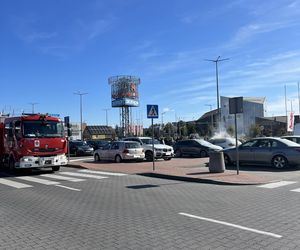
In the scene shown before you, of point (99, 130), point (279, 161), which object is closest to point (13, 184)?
point (279, 161)

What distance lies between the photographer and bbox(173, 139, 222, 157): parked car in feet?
100

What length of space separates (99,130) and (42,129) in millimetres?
132732

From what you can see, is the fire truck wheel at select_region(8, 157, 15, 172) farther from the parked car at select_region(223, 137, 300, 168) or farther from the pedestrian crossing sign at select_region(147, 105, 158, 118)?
the parked car at select_region(223, 137, 300, 168)

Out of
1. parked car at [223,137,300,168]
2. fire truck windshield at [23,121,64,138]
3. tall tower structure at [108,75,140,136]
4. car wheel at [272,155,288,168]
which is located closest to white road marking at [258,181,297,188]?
parked car at [223,137,300,168]

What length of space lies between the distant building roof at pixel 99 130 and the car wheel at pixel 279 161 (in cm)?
13005

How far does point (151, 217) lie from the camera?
28.7ft

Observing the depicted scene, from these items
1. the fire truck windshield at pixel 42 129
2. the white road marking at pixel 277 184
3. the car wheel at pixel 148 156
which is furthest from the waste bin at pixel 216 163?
the car wheel at pixel 148 156

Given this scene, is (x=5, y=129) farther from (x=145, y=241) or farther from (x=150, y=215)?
(x=145, y=241)

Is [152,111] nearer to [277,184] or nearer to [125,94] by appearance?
[277,184]

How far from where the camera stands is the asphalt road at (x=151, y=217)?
22.1 ft

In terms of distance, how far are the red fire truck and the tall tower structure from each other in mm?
67705

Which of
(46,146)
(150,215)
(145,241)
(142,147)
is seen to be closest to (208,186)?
(150,215)

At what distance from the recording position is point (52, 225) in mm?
8180

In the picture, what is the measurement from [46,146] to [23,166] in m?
1.38
